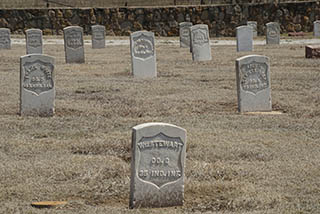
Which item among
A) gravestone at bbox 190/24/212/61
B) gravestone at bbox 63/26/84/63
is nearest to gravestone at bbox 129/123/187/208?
gravestone at bbox 190/24/212/61

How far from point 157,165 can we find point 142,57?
9579 millimetres

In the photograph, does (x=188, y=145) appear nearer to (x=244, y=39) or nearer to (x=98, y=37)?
(x=244, y=39)

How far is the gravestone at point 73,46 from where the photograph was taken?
18578 millimetres

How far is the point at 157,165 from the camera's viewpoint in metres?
5.74

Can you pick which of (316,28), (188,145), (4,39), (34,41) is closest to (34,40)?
(34,41)

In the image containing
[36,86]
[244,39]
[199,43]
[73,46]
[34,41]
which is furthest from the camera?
[244,39]

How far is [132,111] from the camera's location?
1034cm

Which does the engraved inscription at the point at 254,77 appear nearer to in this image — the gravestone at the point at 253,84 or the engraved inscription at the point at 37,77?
the gravestone at the point at 253,84

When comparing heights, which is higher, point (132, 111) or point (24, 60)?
point (24, 60)

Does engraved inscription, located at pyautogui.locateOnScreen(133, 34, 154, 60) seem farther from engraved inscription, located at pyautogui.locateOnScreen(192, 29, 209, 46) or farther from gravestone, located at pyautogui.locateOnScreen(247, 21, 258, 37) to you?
gravestone, located at pyautogui.locateOnScreen(247, 21, 258, 37)

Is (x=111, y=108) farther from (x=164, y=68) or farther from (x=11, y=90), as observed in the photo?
(x=164, y=68)

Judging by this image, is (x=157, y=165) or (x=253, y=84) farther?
(x=253, y=84)

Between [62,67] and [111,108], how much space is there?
713 cm

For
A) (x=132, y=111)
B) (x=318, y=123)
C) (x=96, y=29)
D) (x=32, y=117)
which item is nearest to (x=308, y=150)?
(x=318, y=123)
